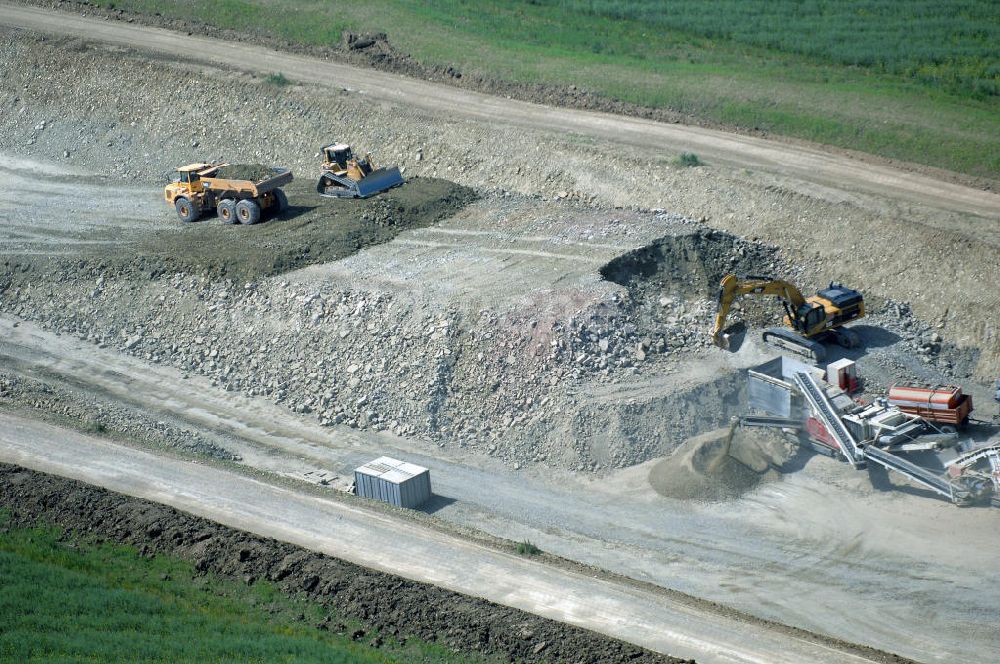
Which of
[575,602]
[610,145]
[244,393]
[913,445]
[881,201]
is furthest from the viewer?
[610,145]

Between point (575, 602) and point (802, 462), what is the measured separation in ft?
28.9

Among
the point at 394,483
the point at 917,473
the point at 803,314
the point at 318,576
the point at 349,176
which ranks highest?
the point at 349,176

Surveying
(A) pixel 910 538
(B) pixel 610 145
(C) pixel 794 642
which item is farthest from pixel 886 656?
(B) pixel 610 145

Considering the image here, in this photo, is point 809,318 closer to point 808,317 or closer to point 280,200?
point 808,317

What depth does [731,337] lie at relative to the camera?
1276 inches

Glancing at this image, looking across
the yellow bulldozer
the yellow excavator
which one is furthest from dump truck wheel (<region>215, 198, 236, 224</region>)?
the yellow excavator

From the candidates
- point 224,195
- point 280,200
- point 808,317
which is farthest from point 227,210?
point 808,317

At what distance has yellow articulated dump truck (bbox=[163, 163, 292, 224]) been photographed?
40.1 meters

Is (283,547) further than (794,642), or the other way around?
(283,547)

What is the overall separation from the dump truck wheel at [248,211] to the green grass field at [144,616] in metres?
16.8

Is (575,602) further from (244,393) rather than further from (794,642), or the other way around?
(244,393)

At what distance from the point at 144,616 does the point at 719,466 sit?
14280 mm

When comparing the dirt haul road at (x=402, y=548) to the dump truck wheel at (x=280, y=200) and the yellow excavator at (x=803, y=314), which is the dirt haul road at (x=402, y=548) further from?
the dump truck wheel at (x=280, y=200)

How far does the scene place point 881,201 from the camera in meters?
38.2
